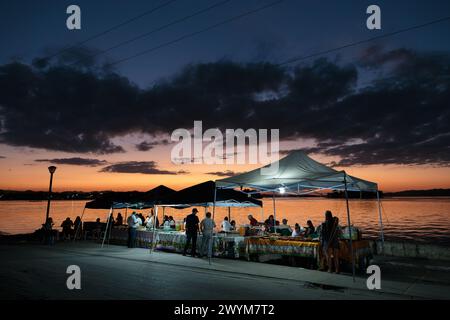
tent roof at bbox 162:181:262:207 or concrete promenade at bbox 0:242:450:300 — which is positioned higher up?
tent roof at bbox 162:181:262:207

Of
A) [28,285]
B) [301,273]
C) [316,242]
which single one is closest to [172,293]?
[28,285]

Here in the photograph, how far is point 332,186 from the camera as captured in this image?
14102 millimetres

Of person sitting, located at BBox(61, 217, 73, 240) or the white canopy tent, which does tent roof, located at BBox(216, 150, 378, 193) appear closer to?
the white canopy tent

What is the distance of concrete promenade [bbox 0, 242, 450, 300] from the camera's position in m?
7.68

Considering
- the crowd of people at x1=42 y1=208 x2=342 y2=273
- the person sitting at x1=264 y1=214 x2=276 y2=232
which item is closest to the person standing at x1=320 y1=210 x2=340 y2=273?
the crowd of people at x1=42 y1=208 x2=342 y2=273

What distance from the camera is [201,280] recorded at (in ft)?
30.7

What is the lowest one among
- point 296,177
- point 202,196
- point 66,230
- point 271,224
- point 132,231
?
point 66,230

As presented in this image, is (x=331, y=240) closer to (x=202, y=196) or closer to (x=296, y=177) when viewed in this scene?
(x=296, y=177)

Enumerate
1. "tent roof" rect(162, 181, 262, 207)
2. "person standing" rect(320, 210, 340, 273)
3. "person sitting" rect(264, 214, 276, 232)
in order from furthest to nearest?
1. "person sitting" rect(264, 214, 276, 232)
2. "tent roof" rect(162, 181, 262, 207)
3. "person standing" rect(320, 210, 340, 273)

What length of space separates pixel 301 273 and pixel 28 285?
7.56 meters

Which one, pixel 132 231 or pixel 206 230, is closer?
pixel 206 230

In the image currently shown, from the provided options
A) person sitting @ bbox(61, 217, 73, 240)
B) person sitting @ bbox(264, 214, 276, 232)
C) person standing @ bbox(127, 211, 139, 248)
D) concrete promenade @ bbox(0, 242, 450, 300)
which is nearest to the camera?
concrete promenade @ bbox(0, 242, 450, 300)

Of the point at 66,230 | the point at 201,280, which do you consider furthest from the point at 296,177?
the point at 66,230
